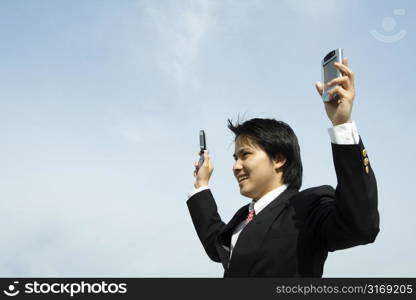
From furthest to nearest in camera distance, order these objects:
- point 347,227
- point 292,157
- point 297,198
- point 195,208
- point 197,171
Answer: point 197,171 < point 195,208 < point 292,157 < point 297,198 < point 347,227

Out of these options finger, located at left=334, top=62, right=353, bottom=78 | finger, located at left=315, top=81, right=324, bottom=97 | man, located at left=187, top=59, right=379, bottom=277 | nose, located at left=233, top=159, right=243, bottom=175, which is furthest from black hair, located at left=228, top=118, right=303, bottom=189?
finger, located at left=334, top=62, right=353, bottom=78

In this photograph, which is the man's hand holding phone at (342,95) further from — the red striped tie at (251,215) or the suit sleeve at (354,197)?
the red striped tie at (251,215)

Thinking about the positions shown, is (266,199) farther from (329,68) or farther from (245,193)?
(329,68)

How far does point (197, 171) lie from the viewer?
5801 millimetres

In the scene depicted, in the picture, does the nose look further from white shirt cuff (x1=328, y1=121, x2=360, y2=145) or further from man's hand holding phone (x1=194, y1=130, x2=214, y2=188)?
white shirt cuff (x1=328, y1=121, x2=360, y2=145)

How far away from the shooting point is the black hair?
458cm

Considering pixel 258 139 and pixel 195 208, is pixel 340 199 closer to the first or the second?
pixel 258 139

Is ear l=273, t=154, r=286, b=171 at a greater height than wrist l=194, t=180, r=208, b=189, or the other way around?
wrist l=194, t=180, r=208, b=189

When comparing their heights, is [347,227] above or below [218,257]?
below

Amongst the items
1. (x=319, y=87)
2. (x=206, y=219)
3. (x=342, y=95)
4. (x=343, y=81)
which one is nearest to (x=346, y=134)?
(x=342, y=95)

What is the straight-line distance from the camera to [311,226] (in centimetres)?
389

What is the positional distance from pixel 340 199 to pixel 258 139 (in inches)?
54.9

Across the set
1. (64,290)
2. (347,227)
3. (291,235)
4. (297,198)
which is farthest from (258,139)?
(64,290)

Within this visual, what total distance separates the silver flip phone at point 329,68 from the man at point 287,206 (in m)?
0.06
